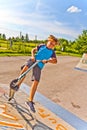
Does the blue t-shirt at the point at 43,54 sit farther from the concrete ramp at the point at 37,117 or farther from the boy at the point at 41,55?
the concrete ramp at the point at 37,117

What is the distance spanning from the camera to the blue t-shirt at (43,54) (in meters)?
5.03

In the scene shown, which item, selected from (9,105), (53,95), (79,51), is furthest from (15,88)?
(79,51)

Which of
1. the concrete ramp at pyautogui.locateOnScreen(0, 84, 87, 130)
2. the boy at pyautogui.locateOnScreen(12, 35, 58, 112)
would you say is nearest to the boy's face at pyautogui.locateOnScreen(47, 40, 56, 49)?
the boy at pyautogui.locateOnScreen(12, 35, 58, 112)

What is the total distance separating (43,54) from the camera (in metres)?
5.08

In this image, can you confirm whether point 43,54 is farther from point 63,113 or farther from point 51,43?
point 63,113

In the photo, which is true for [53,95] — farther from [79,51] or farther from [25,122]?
[79,51]

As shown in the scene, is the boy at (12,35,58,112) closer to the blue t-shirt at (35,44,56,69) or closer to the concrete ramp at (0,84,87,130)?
the blue t-shirt at (35,44,56,69)

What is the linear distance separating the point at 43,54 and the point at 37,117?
4.41ft

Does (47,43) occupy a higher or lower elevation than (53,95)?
higher

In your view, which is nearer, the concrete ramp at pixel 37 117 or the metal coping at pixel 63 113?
the concrete ramp at pixel 37 117

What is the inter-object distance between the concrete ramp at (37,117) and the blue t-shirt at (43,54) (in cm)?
106

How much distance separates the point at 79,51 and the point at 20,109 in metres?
44.2

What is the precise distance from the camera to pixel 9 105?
5.26m

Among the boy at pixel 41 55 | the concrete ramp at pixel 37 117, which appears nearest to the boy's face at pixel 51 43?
the boy at pixel 41 55
